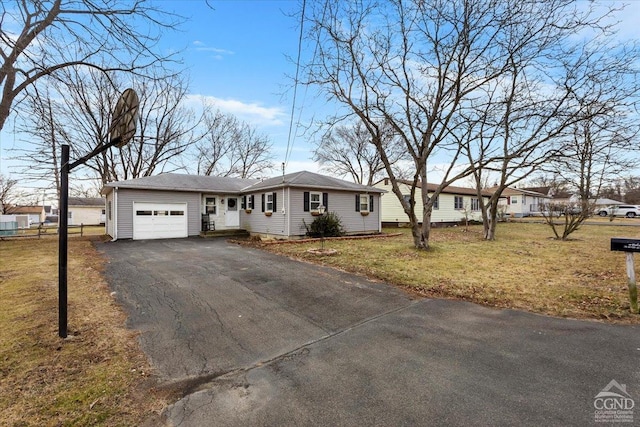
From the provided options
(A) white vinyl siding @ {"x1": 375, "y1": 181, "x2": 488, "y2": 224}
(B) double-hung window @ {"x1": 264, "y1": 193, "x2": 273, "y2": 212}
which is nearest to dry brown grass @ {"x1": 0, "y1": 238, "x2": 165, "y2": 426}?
(B) double-hung window @ {"x1": 264, "y1": 193, "x2": 273, "y2": 212}

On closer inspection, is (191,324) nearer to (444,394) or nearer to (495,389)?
(444,394)

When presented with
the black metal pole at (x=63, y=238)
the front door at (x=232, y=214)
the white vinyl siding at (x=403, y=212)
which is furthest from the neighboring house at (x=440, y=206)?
the black metal pole at (x=63, y=238)

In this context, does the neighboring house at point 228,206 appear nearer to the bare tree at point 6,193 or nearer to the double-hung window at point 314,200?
the double-hung window at point 314,200

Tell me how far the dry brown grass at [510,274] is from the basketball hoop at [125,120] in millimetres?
5494

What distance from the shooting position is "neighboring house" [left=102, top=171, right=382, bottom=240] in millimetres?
14586

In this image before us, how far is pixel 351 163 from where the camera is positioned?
35.5 meters

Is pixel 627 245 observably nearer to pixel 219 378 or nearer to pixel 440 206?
pixel 219 378

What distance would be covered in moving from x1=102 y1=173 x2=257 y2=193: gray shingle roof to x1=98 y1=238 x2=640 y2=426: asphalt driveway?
1089cm

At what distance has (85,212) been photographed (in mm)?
38594

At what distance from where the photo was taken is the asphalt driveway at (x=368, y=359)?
92.8 inches

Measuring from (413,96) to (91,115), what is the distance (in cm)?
2197

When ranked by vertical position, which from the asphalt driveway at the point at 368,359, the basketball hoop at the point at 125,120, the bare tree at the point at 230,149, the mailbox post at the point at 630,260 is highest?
the bare tree at the point at 230,149

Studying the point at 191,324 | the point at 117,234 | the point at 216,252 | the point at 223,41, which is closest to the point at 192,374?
the point at 191,324

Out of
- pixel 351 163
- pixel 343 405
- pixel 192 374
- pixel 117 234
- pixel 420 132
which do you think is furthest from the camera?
pixel 351 163
